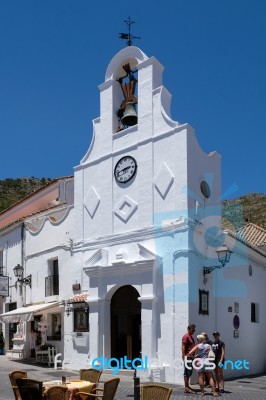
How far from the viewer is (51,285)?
2177cm

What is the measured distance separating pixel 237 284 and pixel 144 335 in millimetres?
4277

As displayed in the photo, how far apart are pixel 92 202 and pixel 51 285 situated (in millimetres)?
4036

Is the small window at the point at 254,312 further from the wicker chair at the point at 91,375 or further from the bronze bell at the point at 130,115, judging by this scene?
the wicker chair at the point at 91,375

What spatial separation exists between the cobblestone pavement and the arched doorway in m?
0.98

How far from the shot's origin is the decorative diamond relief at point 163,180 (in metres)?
17.5

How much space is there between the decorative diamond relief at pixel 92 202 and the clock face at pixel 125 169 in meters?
1.15

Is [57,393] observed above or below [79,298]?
below

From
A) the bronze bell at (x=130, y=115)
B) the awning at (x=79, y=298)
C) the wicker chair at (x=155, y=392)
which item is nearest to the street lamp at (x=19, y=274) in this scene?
the awning at (x=79, y=298)

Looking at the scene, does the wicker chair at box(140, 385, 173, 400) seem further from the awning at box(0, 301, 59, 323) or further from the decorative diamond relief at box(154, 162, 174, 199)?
the awning at box(0, 301, 59, 323)

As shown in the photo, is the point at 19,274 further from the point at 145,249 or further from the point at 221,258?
the point at 221,258

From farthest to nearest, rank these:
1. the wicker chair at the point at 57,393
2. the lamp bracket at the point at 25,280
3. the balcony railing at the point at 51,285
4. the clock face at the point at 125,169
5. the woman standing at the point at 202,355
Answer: the lamp bracket at the point at 25,280 < the balcony railing at the point at 51,285 < the clock face at the point at 125,169 < the woman standing at the point at 202,355 < the wicker chair at the point at 57,393

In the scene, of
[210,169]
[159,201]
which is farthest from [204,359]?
[210,169]

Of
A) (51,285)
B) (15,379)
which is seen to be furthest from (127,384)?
(51,285)

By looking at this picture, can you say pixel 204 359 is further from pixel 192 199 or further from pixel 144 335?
pixel 192 199
